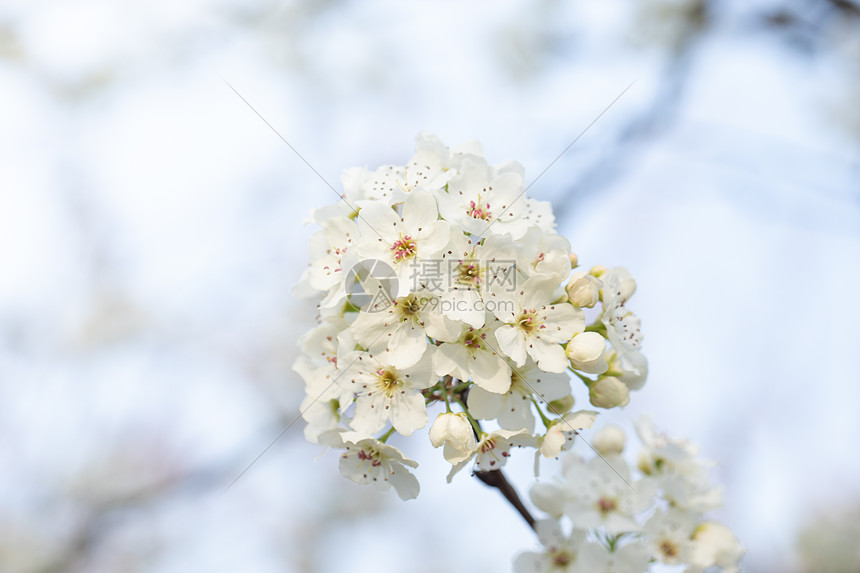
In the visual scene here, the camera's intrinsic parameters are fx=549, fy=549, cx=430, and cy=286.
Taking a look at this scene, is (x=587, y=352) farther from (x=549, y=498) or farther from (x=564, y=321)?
(x=549, y=498)

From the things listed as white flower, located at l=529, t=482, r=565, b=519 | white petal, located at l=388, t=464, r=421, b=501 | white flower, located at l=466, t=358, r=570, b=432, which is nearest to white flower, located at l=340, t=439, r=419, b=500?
white petal, located at l=388, t=464, r=421, b=501

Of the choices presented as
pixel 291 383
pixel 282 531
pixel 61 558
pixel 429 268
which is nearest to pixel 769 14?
pixel 429 268

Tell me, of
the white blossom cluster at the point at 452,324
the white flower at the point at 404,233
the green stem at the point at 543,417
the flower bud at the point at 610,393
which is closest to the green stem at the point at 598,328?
the white blossom cluster at the point at 452,324

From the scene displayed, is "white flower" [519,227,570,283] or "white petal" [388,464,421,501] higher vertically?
"white flower" [519,227,570,283]

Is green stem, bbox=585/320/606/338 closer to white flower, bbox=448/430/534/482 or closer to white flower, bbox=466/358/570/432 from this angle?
white flower, bbox=466/358/570/432

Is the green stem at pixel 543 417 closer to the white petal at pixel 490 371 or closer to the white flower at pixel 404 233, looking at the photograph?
the white petal at pixel 490 371
